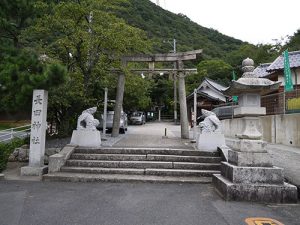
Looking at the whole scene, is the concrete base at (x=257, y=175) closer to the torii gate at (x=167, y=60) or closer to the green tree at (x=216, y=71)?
the torii gate at (x=167, y=60)

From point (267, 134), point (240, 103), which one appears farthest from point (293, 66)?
point (240, 103)

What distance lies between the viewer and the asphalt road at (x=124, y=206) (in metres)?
4.62

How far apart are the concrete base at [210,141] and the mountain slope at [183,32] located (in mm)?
45417

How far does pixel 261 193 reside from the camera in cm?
586

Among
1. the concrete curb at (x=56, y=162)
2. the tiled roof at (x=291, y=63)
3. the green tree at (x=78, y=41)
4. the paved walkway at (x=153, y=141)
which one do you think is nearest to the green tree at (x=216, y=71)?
the tiled roof at (x=291, y=63)

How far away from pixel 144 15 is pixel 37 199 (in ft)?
187

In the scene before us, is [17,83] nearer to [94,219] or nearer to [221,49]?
[94,219]

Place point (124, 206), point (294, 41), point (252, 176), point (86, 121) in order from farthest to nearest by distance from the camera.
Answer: point (294, 41), point (86, 121), point (252, 176), point (124, 206)

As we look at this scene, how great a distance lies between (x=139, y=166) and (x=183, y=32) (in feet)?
202

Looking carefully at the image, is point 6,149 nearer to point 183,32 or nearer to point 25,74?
point 25,74

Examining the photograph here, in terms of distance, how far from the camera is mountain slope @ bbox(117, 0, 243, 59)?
57062mm

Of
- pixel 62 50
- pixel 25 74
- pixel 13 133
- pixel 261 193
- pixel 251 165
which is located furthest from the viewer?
pixel 13 133

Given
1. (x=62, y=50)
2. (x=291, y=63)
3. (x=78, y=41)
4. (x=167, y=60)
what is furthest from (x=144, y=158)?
(x=291, y=63)

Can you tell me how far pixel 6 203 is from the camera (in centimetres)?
539
